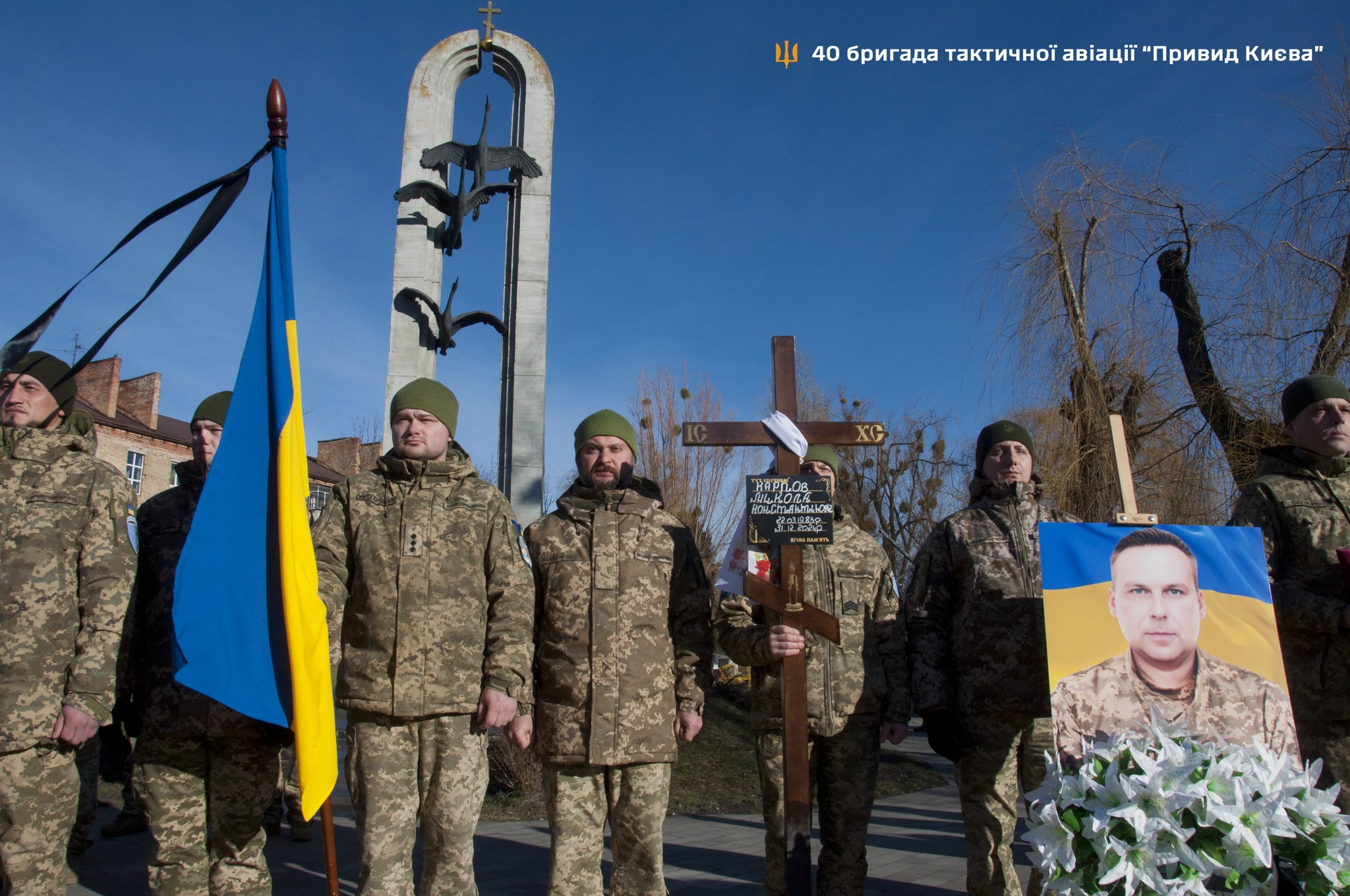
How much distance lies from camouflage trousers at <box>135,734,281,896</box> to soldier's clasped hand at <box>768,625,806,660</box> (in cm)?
205

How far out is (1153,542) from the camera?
336cm

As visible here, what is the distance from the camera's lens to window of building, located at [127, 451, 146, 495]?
32.5m

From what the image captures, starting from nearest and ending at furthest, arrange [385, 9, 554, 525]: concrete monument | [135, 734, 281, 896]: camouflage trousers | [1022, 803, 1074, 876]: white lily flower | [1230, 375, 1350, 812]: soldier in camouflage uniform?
[1022, 803, 1074, 876]: white lily flower → [135, 734, 281, 896]: camouflage trousers → [1230, 375, 1350, 812]: soldier in camouflage uniform → [385, 9, 554, 525]: concrete monument

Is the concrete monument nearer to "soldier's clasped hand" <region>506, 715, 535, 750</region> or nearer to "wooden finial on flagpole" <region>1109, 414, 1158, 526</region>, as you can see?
"soldier's clasped hand" <region>506, 715, 535, 750</region>

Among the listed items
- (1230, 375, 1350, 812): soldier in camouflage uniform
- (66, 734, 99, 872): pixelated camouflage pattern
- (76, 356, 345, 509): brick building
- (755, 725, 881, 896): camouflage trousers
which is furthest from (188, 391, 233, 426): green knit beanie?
(76, 356, 345, 509): brick building

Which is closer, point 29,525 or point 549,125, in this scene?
point 29,525

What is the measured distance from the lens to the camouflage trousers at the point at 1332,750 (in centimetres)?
352

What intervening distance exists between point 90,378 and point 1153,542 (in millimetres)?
36426

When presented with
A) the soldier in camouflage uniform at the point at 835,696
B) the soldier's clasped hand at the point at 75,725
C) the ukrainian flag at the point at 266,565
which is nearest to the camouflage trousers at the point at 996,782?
the soldier in camouflage uniform at the point at 835,696

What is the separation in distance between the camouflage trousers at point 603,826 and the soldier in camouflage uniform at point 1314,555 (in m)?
2.64

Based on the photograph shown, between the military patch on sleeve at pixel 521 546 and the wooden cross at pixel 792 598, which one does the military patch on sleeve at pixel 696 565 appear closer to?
the wooden cross at pixel 792 598

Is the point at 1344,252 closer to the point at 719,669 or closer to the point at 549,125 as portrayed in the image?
the point at 549,125

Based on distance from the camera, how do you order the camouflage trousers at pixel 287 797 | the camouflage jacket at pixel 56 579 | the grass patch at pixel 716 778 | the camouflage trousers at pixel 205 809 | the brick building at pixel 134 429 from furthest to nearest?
the brick building at pixel 134 429 < the grass patch at pixel 716 778 < the camouflage trousers at pixel 287 797 < the camouflage trousers at pixel 205 809 < the camouflage jacket at pixel 56 579

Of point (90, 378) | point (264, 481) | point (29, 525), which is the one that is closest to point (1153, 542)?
point (264, 481)
